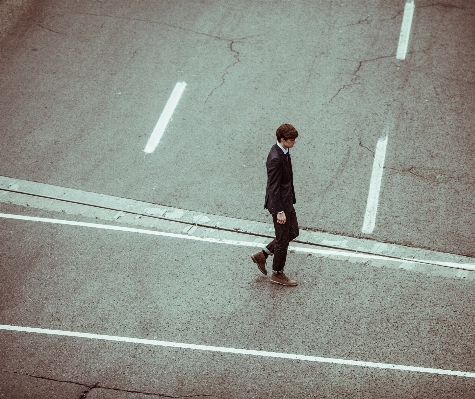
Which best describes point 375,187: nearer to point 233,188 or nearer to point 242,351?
point 233,188

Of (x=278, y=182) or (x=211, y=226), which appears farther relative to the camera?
(x=211, y=226)

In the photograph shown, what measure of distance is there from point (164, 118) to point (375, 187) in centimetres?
375

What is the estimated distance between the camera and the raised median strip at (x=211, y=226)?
25.4 feet

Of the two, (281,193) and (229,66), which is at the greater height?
(229,66)

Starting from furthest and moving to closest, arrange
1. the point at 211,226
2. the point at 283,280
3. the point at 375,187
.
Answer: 1. the point at 375,187
2. the point at 211,226
3. the point at 283,280

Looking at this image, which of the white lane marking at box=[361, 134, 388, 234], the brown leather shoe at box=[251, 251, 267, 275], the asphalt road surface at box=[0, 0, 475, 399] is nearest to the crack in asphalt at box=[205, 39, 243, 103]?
the asphalt road surface at box=[0, 0, 475, 399]

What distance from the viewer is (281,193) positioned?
6.83 m

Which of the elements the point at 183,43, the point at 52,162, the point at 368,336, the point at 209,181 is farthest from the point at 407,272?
the point at 183,43

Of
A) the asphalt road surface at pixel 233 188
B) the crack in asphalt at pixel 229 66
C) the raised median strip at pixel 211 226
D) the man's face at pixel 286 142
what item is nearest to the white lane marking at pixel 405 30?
the asphalt road surface at pixel 233 188

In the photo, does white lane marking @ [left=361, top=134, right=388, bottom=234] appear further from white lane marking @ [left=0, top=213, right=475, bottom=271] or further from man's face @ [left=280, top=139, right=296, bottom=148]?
man's face @ [left=280, top=139, right=296, bottom=148]

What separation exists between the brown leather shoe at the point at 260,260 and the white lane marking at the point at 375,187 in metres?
1.64

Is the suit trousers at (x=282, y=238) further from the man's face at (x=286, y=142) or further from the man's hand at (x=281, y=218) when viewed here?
the man's face at (x=286, y=142)

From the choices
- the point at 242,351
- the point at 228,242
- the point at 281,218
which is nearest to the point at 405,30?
the point at 228,242

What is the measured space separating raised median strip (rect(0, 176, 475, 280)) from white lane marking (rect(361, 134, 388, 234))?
0.33 meters
